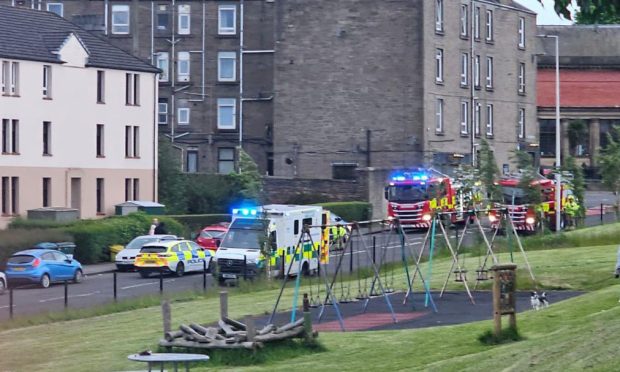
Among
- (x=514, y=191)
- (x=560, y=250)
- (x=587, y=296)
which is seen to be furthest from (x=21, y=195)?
(x=587, y=296)

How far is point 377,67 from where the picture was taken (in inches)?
3091

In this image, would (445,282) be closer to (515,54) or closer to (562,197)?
(562,197)

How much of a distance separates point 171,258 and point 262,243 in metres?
5.94

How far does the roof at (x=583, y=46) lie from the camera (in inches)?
4048

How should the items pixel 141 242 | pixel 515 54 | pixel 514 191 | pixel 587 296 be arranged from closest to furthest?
pixel 587 296 < pixel 141 242 < pixel 514 191 < pixel 515 54

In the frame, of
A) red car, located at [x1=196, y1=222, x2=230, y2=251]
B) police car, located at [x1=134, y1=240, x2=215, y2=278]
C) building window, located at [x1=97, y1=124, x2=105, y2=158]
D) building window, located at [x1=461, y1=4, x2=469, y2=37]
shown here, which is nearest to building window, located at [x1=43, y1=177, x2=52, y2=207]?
building window, located at [x1=97, y1=124, x2=105, y2=158]

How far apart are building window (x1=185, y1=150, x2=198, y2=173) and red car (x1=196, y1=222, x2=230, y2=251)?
24204 mm

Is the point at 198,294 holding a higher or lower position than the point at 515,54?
lower

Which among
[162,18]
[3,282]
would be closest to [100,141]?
[162,18]

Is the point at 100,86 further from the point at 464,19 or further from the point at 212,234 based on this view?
the point at 464,19

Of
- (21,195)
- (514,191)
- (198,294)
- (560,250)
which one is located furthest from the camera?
(21,195)

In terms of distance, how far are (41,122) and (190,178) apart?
10677mm

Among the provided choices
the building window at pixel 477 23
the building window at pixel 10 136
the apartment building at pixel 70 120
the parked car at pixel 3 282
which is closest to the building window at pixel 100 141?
the apartment building at pixel 70 120

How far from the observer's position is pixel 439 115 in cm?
7900
